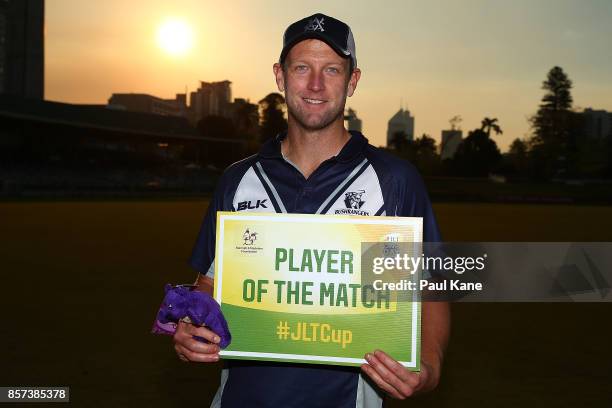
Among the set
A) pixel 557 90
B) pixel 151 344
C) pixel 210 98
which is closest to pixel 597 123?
pixel 557 90

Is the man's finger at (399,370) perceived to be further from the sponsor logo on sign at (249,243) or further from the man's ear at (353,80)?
the man's ear at (353,80)

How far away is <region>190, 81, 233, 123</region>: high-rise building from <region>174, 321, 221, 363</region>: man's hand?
143055mm

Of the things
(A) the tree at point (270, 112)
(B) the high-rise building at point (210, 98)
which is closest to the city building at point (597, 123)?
(A) the tree at point (270, 112)

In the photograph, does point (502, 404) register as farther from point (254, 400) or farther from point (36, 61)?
point (36, 61)

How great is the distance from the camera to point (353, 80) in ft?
9.23

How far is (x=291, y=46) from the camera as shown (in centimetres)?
269

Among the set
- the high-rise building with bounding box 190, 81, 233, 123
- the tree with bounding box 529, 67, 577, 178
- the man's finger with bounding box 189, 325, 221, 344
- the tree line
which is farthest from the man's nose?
A: the high-rise building with bounding box 190, 81, 233, 123

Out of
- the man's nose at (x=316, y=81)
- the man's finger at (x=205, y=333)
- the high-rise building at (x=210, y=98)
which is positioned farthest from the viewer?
the high-rise building at (x=210, y=98)

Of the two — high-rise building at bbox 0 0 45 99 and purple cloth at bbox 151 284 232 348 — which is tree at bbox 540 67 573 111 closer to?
high-rise building at bbox 0 0 45 99

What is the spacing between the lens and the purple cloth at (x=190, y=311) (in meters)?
2.19

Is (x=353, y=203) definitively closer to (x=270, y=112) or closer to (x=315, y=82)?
(x=315, y=82)

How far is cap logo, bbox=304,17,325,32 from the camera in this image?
2.64m

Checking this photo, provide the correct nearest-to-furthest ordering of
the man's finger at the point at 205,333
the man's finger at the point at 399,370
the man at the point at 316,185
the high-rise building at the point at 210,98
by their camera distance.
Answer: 1. the man's finger at the point at 399,370
2. the man's finger at the point at 205,333
3. the man at the point at 316,185
4. the high-rise building at the point at 210,98

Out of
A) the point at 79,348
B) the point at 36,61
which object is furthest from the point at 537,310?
the point at 36,61
